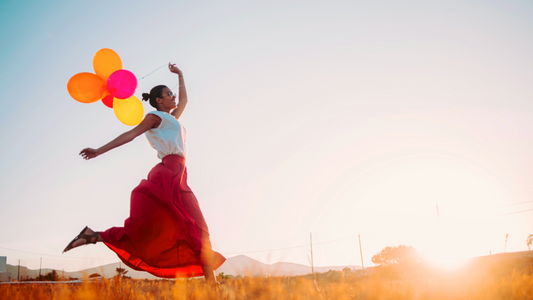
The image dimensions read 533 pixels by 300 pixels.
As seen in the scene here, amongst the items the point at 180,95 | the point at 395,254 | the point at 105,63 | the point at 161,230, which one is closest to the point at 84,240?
the point at 161,230

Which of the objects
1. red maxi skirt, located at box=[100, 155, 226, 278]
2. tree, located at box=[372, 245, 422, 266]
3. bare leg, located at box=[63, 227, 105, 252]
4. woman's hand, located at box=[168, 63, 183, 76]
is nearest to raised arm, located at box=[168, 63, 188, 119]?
woman's hand, located at box=[168, 63, 183, 76]

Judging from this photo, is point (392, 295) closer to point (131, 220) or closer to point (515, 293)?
point (515, 293)

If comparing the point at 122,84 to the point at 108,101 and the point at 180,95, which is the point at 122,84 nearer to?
the point at 108,101

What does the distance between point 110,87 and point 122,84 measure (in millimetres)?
216

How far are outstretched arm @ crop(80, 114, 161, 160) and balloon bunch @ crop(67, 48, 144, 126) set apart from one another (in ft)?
3.28

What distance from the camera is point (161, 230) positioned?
3.44 m

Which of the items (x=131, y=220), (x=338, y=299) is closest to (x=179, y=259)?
(x=131, y=220)

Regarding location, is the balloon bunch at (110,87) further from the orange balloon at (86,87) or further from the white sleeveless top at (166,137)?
the white sleeveless top at (166,137)

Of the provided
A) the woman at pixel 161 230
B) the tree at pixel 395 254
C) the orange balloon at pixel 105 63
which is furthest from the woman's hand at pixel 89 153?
the tree at pixel 395 254

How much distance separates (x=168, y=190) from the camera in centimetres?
348

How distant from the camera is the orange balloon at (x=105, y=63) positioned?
4484mm

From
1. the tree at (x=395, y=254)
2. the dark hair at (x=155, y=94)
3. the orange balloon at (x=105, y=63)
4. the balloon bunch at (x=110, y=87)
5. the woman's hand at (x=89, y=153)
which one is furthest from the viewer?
the tree at (x=395, y=254)

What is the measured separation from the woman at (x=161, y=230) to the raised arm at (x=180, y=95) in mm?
792

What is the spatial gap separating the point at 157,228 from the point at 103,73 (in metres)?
2.53
